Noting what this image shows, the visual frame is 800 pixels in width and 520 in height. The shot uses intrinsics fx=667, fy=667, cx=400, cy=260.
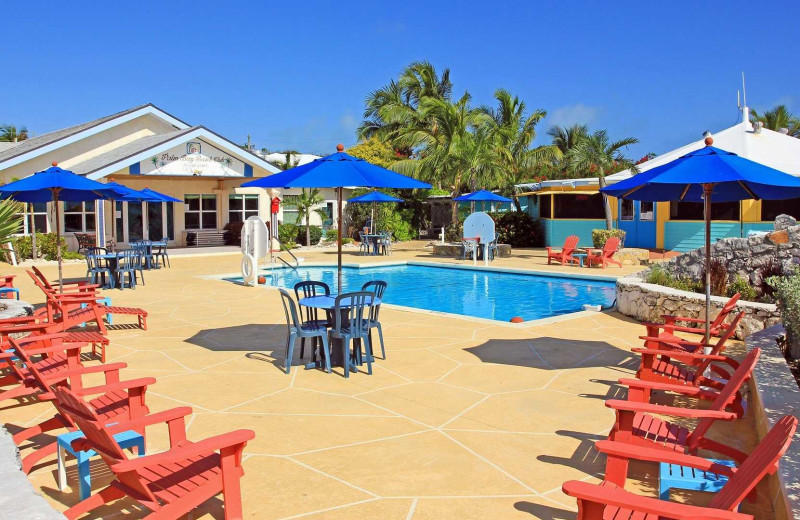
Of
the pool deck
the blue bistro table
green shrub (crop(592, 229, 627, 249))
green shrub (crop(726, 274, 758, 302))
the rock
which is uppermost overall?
the rock

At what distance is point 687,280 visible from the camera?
11.4m

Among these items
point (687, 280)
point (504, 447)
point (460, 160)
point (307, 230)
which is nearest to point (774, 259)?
point (687, 280)

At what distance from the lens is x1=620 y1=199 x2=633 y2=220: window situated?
27750 mm

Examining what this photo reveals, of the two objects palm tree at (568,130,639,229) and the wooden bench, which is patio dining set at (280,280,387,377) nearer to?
palm tree at (568,130,639,229)

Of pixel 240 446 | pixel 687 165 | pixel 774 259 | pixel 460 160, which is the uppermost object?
pixel 460 160

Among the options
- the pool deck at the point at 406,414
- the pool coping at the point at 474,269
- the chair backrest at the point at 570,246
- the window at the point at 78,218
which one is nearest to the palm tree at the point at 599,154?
the chair backrest at the point at 570,246

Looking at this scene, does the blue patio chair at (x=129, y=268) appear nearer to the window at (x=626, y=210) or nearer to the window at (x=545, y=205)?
the window at (x=545, y=205)

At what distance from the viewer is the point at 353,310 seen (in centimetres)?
750

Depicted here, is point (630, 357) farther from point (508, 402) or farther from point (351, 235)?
point (351, 235)

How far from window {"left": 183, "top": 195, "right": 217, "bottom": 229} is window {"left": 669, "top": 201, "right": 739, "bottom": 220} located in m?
19.2

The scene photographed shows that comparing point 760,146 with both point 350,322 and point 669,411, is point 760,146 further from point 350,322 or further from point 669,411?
point 669,411

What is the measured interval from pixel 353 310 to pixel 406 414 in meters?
1.78

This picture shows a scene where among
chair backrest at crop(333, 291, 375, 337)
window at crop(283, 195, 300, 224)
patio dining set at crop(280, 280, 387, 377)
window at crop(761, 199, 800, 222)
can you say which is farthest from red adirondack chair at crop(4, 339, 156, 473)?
window at crop(283, 195, 300, 224)

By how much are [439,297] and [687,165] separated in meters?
9.89
